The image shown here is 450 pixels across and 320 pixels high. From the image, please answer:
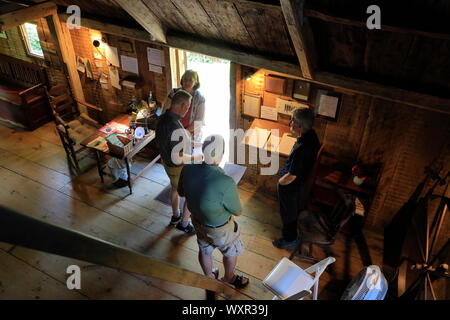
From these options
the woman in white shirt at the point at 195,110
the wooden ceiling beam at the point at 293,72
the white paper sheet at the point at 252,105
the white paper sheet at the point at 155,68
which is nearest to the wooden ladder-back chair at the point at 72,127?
the white paper sheet at the point at 155,68

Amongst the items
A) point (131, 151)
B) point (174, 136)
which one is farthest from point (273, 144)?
point (131, 151)

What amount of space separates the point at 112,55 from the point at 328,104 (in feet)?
11.6

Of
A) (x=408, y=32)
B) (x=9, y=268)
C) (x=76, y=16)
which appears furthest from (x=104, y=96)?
(x=408, y=32)

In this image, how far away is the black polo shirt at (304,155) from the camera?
3557 millimetres

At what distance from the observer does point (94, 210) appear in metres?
4.84

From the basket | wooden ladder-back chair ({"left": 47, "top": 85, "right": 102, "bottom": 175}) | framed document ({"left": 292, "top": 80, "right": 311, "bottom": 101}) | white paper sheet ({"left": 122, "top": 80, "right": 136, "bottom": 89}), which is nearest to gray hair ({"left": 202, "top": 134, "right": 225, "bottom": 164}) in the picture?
framed document ({"left": 292, "top": 80, "right": 311, "bottom": 101})

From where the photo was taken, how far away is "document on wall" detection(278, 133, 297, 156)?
438 centimetres

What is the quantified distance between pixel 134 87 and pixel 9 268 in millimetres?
3064

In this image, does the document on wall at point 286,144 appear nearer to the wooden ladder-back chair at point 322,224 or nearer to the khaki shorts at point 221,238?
the wooden ladder-back chair at point 322,224

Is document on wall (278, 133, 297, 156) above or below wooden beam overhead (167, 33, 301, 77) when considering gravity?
below

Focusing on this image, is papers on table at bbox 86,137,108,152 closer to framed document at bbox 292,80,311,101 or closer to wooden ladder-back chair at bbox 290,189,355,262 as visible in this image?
framed document at bbox 292,80,311,101

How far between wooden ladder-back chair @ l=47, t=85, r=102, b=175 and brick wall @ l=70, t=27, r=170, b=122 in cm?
38

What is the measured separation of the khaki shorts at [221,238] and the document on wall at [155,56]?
2.79 metres
